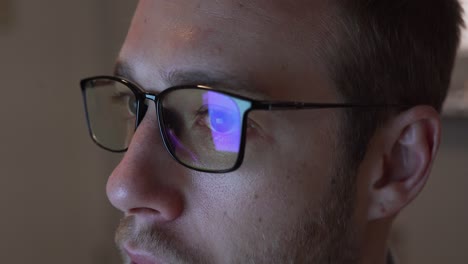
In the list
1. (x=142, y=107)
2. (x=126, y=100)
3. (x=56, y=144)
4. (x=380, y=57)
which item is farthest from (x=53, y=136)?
(x=380, y=57)

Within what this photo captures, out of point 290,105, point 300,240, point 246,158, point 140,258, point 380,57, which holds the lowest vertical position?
point 140,258

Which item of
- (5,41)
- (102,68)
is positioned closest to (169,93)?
(5,41)

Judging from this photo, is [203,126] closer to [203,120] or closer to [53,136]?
[203,120]

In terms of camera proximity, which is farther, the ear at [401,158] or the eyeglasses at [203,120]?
the ear at [401,158]

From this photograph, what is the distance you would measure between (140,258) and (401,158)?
0.53 m

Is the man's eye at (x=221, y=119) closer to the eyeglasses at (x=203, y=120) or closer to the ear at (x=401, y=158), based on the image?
the eyeglasses at (x=203, y=120)

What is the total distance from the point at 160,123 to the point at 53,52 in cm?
135

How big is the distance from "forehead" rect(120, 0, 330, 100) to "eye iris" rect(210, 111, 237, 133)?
0.23 ft

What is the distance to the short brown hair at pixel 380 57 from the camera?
0.80 metres

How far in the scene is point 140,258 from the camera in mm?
782

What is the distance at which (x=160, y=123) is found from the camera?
75cm

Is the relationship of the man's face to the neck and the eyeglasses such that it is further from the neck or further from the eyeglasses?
the neck

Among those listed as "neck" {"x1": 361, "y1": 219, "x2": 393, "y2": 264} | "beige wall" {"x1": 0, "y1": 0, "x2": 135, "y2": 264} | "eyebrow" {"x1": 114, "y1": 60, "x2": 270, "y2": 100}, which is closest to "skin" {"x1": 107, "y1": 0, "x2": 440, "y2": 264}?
"eyebrow" {"x1": 114, "y1": 60, "x2": 270, "y2": 100}

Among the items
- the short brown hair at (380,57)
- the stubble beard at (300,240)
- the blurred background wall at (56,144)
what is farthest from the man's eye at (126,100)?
the blurred background wall at (56,144)
